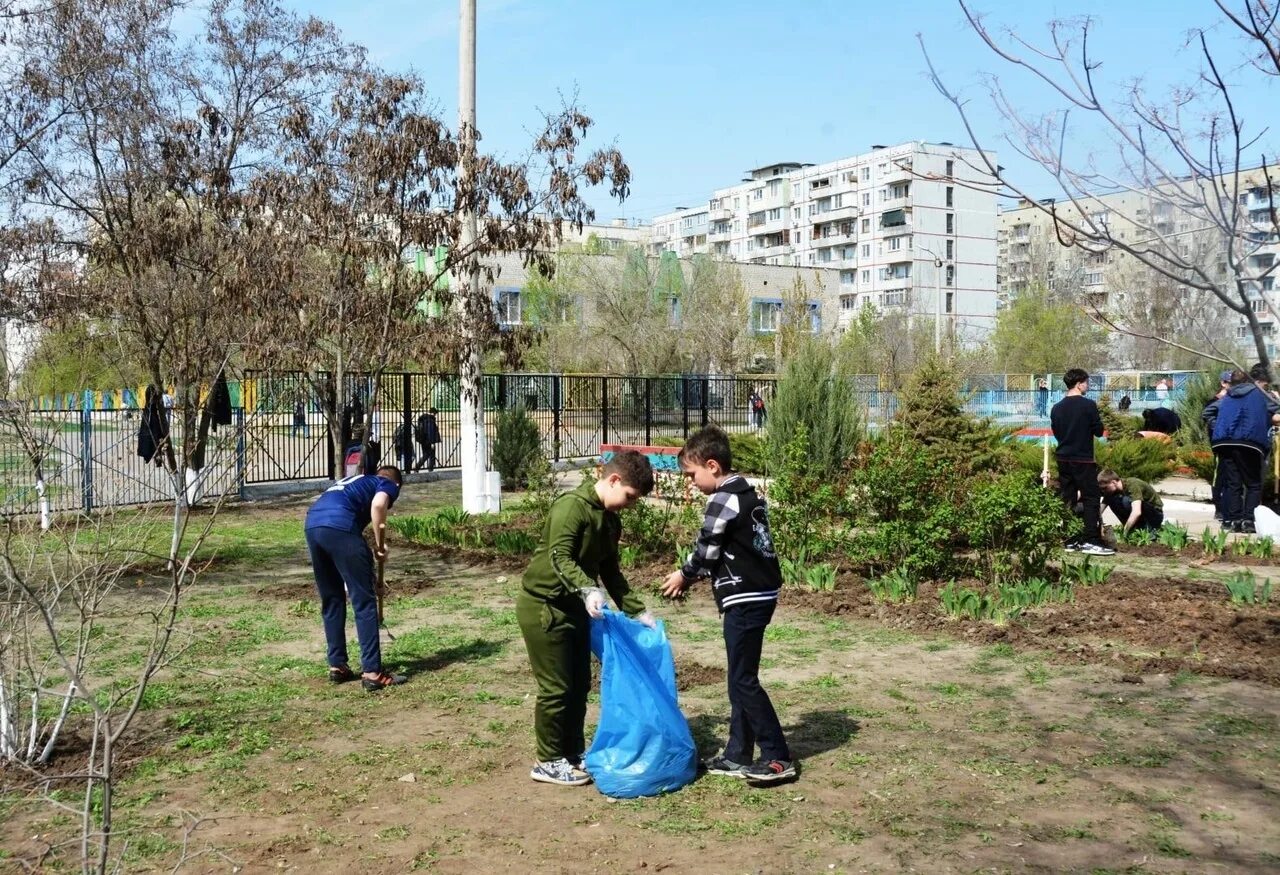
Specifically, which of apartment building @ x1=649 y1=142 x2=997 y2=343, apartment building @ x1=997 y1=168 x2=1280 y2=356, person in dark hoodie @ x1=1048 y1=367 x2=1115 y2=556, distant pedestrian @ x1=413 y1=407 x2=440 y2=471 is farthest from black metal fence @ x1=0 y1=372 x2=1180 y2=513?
apartment building @ x1=649 y1=142 x2=997 y2=343

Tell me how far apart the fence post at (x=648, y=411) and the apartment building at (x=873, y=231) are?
59.9m

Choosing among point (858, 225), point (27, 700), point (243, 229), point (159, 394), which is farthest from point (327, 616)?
point (858, 225)

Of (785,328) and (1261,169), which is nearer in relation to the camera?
(1261,169)

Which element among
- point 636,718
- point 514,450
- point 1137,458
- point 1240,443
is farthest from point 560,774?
point 514,450

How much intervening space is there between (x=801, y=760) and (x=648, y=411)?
65.3ft

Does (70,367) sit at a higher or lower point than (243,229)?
lower

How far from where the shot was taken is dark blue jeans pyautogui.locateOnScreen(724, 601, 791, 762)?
16.4 feet

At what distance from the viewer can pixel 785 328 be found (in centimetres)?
4503

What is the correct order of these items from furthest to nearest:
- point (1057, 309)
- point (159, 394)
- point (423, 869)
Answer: point (1057, 309), point (159, 394), point (423, 869)

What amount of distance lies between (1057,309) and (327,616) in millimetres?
59318

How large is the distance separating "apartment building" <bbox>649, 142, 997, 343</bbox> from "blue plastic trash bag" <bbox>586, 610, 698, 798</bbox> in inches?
3199

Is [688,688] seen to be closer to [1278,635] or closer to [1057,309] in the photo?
[1278,635]

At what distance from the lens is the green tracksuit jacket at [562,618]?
5.02m

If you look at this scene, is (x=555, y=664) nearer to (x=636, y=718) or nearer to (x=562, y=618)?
(x=562, y=618)
